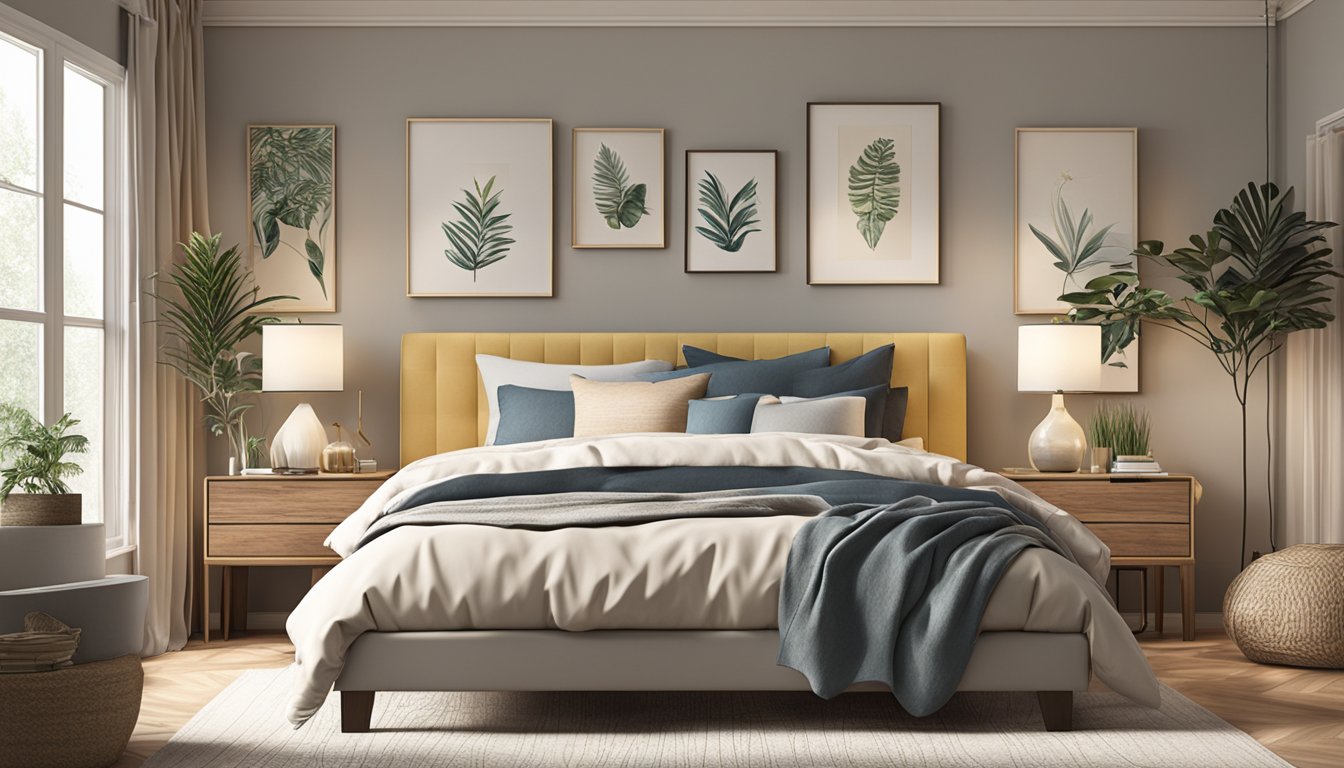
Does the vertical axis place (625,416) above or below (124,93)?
below

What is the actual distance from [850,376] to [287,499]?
2.41 m

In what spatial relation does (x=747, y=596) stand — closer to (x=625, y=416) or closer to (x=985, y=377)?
(x=625, y=416)

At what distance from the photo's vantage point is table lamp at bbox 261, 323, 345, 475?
4887 millimetres

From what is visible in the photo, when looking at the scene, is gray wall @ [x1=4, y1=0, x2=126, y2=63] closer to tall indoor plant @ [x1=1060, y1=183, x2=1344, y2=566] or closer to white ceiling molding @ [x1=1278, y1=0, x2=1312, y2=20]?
tall indoor plant @ [x1=1060, y1=183, x2=1344, y2=566]

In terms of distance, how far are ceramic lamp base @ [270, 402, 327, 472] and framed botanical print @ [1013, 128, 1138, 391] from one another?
3195 millimetres

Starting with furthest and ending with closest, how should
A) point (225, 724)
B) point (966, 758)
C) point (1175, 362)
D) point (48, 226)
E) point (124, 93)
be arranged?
point (1175, 362), point (124, 93), point (48, 226), point (225, 724), point (966, 758)

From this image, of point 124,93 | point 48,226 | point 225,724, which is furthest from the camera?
point 124,93

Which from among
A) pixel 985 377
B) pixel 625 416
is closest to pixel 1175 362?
pixel 985 377

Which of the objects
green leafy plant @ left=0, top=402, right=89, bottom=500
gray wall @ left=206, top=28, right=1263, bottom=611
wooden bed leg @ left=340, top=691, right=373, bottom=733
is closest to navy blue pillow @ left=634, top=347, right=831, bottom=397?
gray wall @ left=206, top=28, right=1263, bottom=611

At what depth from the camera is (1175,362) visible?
5.43 m

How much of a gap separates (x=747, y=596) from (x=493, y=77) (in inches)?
128

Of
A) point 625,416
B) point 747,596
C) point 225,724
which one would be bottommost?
point 225,724

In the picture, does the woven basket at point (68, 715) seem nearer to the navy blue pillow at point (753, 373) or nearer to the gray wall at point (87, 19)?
the gray wall at point (87, 19)

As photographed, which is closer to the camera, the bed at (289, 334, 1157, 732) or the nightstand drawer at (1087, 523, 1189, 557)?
the bed at (289, 334, 1157, 732)
